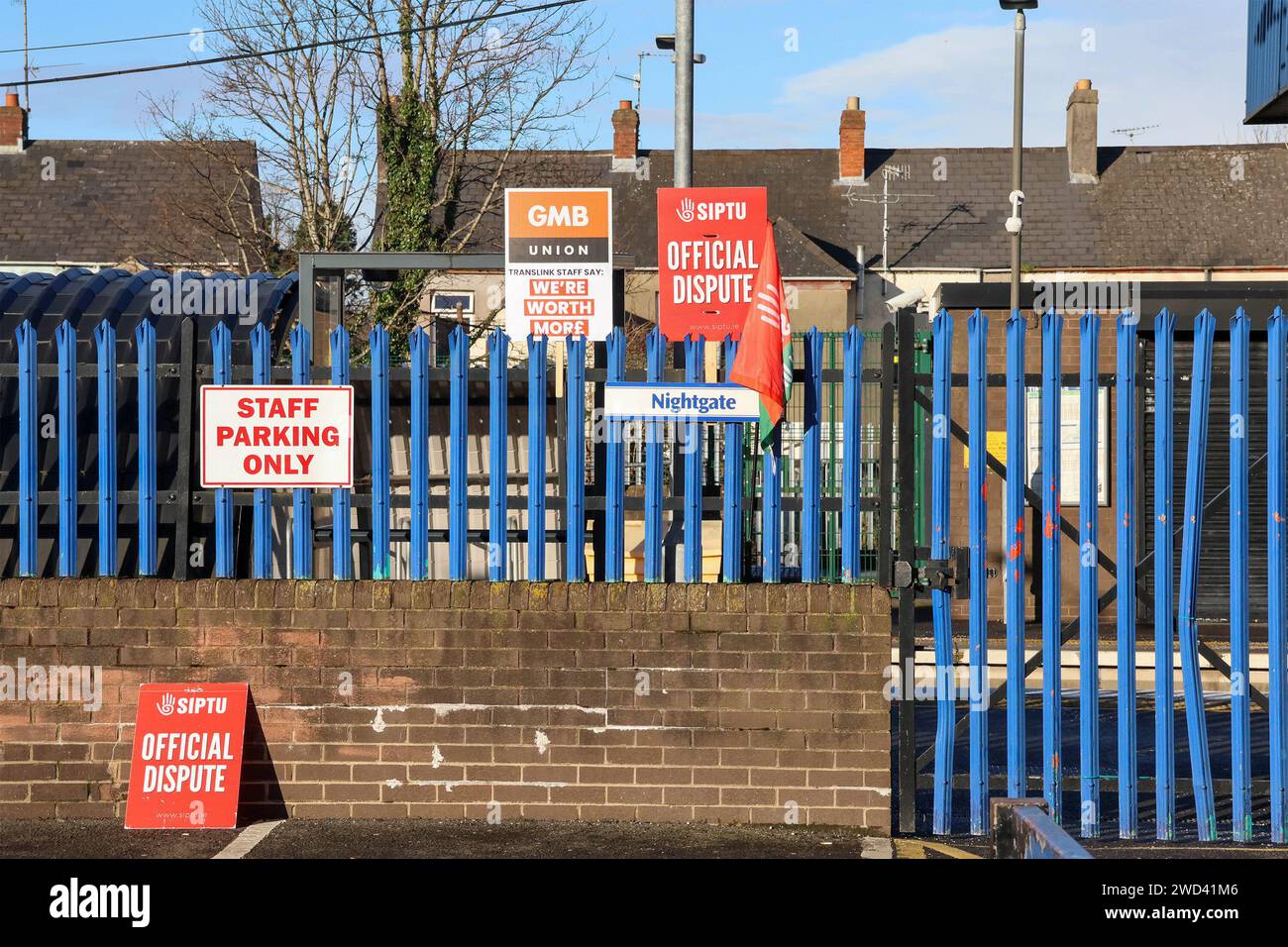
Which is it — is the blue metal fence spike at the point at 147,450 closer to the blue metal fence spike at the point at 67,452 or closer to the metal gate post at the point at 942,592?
the blue metal fence spike at the point at 67,452

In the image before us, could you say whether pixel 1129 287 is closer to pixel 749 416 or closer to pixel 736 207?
pixel 736 207

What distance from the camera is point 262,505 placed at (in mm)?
7906

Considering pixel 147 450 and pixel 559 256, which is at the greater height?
pixel 559 256

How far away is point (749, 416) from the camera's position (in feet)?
25.4

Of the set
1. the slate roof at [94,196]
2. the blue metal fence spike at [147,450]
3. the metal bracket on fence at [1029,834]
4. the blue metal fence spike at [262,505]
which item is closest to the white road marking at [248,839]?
the blue metal fence spike at [262,505]

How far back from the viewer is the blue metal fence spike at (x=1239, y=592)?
25.0ft

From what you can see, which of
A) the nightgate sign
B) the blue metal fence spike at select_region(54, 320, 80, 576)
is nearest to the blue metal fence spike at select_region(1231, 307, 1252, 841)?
the nightgate sign

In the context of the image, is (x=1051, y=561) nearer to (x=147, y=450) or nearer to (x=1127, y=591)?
(x=1127, y=591)

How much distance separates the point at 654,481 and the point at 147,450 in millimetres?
2688

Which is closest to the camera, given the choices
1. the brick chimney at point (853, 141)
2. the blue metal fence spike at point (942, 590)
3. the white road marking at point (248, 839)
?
the white road marking at point (248, 839)

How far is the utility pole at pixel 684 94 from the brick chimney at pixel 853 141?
89.0ft

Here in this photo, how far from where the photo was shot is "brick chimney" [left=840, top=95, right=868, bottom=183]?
4094cm

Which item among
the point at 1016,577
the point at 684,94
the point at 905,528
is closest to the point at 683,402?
the point at 905,528
